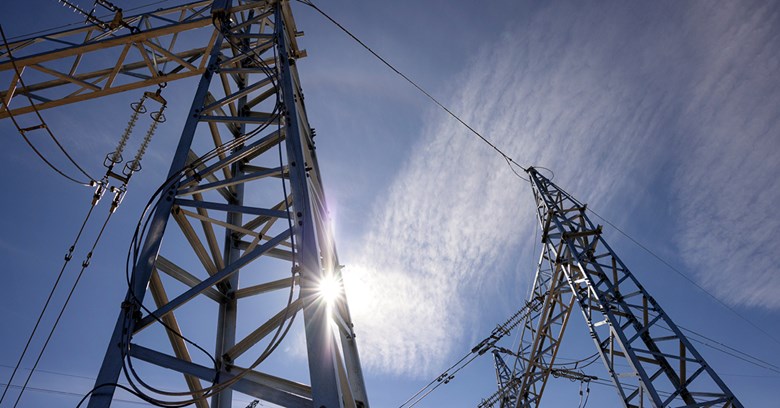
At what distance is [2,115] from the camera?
321 inches

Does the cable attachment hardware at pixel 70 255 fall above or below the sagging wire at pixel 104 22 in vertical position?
below

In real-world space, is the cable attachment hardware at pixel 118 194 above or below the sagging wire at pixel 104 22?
below

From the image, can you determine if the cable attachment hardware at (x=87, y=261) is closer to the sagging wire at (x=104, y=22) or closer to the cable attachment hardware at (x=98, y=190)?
the cable attachment hardware at (x=98, y=190)

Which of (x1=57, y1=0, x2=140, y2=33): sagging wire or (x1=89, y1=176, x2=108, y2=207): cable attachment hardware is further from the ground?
(x1=57, y1=0, x2=140, y2=33): sagging wire

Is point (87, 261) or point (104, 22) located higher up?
point (104, 22)

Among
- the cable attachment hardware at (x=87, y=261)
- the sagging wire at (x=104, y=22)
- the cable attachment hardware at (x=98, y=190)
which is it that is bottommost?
the cable attachment hardware at (x=87, y=261)

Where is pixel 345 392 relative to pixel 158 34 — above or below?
below

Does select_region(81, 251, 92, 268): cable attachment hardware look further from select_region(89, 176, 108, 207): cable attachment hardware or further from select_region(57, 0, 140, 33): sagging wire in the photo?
select_region(57, 0, 140, 33): sagging wire

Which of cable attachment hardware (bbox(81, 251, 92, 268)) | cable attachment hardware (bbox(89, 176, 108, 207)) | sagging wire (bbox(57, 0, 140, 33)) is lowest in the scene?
cable attachment hardware (bbox(81, 251, 92, 268))

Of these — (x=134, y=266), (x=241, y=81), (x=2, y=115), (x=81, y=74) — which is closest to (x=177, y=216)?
(x=134, y=266)

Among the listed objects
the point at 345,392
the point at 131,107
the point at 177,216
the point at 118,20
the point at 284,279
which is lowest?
the point at 345,392

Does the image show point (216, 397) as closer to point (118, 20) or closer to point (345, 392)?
point (345, 392)

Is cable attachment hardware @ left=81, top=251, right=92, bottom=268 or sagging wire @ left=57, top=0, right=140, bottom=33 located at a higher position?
sagging wire @ left=57, top=0, right=140, bottom=33

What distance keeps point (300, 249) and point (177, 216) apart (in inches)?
71.7
